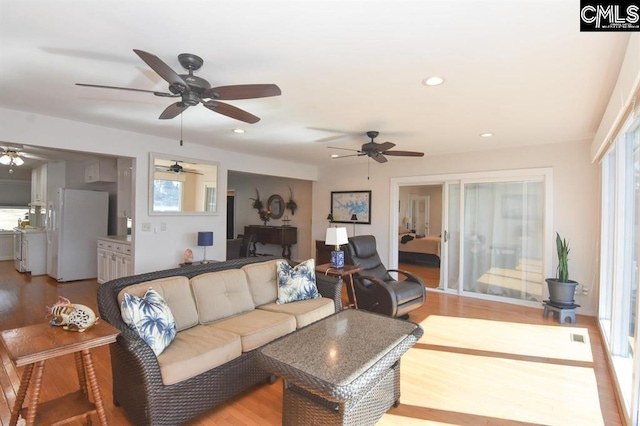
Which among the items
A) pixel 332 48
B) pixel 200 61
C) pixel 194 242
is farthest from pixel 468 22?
pixel 194 242

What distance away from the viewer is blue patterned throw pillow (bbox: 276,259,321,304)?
10.2ft

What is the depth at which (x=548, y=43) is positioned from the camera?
1.91 metres

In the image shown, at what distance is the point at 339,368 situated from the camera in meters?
1.64

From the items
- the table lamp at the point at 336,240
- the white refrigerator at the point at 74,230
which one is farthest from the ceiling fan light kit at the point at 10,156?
the table lamp at the point at 336,240

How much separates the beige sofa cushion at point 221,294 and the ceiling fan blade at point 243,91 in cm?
145

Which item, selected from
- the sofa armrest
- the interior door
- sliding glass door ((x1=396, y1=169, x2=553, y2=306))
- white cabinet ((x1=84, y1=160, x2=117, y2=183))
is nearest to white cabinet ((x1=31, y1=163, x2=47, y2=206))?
white cabinet ((x1=84, y1=160, x2=117, y2=183))

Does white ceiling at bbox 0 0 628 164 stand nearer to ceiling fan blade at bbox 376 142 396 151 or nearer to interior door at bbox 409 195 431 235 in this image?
ceiling fan blade at bbox 376 142 396 151

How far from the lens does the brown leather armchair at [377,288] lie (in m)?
3.71

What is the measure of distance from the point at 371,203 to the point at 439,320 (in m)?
2.79

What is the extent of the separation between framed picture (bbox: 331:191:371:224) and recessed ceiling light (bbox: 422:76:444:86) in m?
3.85

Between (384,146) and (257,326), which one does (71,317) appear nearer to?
(257,326)

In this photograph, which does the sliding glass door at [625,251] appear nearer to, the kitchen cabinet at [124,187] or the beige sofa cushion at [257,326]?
the beige sofa cushion at [257,326]

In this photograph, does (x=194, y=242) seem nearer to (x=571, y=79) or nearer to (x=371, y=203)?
(x=371, y=203)

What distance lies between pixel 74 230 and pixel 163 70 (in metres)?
5.61
